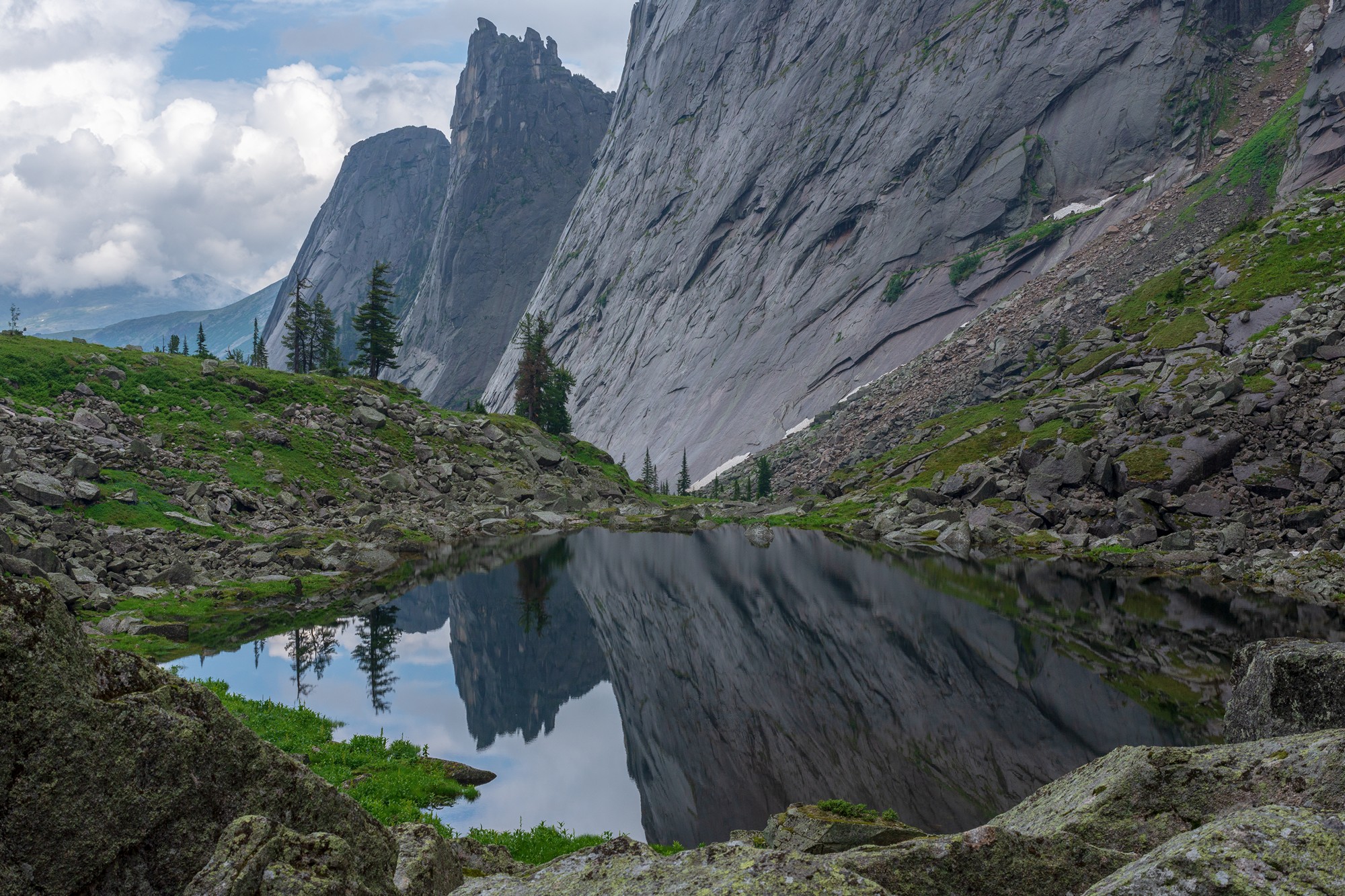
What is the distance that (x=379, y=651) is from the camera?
31.7 m

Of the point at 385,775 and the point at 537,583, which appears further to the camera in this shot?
the point at 537,583

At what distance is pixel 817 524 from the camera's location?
Answer: 91438 mm

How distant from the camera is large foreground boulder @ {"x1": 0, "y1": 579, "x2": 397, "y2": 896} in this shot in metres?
5.47

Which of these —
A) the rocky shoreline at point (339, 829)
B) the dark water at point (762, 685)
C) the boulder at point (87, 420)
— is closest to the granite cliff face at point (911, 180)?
the dark water at point (762, 685)

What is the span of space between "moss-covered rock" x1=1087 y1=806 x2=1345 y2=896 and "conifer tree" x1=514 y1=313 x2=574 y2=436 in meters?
113

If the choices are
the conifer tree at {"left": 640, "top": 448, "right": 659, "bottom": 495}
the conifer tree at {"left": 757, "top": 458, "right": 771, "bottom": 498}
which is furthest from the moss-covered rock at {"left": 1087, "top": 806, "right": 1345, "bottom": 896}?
the conifer tree at {"left": 640, "top": 448, "right": 659, "bottom": 495}

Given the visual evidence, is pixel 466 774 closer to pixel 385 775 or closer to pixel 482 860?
pixel 385 775

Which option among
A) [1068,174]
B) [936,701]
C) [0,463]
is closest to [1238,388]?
[936,701]

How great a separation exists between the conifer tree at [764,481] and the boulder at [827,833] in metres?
115

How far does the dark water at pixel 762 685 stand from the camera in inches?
763

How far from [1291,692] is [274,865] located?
15398 mm

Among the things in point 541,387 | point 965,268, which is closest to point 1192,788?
point 541,387

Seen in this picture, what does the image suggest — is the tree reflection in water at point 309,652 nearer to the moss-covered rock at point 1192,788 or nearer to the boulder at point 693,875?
the boulder at point 693,875

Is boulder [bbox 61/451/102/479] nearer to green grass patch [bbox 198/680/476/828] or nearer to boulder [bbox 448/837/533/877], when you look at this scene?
green grass patch [bbox 198/680/476/828]
